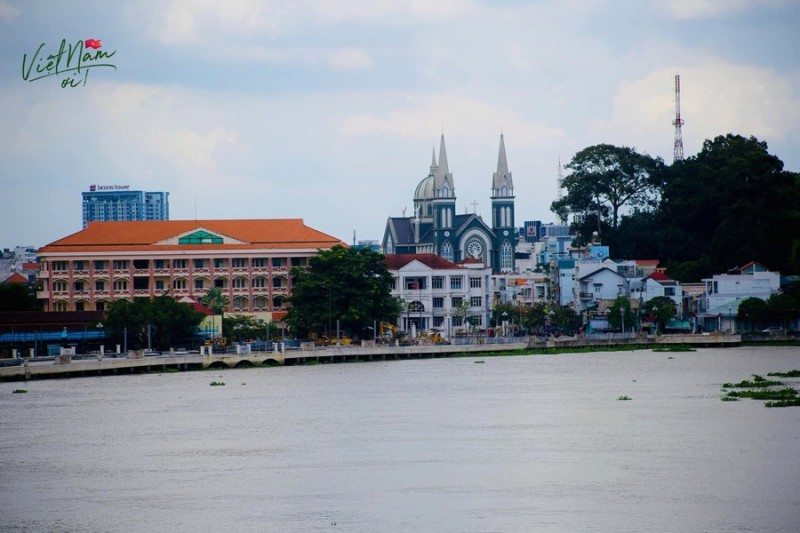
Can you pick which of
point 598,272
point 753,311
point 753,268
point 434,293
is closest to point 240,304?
point 434,293

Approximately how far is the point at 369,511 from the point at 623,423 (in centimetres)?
1975

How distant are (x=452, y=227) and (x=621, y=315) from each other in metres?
59.2

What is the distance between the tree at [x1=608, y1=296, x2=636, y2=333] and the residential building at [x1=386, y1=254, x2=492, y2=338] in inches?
563

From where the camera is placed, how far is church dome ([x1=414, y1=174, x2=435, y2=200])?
192 m

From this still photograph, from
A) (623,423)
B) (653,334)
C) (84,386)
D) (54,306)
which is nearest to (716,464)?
(623,423)

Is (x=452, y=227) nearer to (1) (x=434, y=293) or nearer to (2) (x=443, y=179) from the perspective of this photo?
(2) (x=443, y=179)

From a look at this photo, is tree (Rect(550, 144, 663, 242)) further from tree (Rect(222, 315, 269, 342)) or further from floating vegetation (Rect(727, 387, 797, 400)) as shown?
floating vegetation (Rect(727, 387, 797, 400))

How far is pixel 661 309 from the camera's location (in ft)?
404

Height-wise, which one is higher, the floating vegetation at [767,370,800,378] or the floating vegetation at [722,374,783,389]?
the floating vegetation at [767,370,800,378]

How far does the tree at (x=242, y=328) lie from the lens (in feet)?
376

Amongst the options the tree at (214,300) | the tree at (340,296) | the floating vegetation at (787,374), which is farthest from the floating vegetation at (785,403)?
the tree at (214,300)

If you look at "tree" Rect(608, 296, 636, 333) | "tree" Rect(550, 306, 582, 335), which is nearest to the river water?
"tree" Rect(608, 296, 636, 333)

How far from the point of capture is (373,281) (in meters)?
113

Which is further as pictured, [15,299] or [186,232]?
[186,232]
